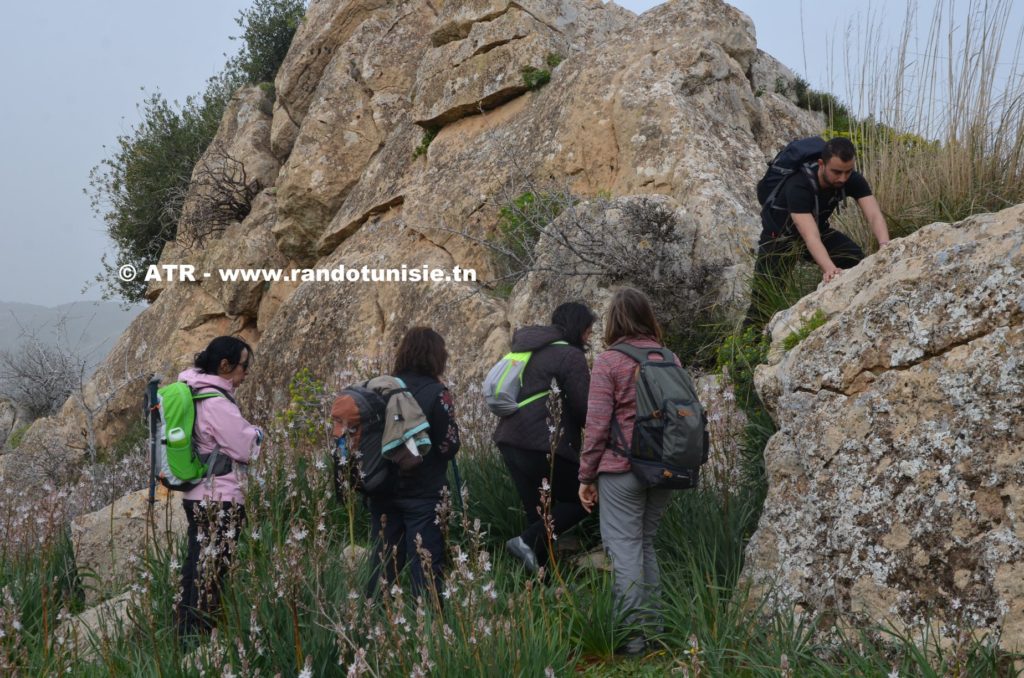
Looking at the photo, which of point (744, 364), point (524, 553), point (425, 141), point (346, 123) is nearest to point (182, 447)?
point (524, 553)

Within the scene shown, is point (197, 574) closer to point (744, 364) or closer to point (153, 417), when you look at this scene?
point (153, 417)

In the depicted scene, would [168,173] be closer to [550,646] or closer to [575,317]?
[575,317]

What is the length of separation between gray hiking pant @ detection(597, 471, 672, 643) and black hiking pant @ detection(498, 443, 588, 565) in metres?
0.60

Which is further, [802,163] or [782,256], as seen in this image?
[782,256]

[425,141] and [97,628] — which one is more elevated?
[425,141]

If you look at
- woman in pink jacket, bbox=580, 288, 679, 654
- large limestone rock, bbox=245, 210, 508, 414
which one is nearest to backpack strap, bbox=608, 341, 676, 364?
woman in pink jacket, bbox=580, 288, 679, 654

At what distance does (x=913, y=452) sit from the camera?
141 inches

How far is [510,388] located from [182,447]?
5.75 feet

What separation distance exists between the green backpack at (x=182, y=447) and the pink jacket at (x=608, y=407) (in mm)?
1953

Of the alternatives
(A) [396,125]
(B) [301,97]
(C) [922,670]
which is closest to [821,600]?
(C) [922,670]

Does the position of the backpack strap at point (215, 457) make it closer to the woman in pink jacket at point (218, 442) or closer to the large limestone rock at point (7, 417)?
the woman in pink jacket at point (218, 442)

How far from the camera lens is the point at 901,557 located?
3.50 metres

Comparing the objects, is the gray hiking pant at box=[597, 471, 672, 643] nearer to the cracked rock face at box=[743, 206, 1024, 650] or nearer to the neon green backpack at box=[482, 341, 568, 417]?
the cracked rock face at box=[743, 206, 1024, 650]

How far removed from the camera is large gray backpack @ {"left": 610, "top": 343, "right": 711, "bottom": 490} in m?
3.97
